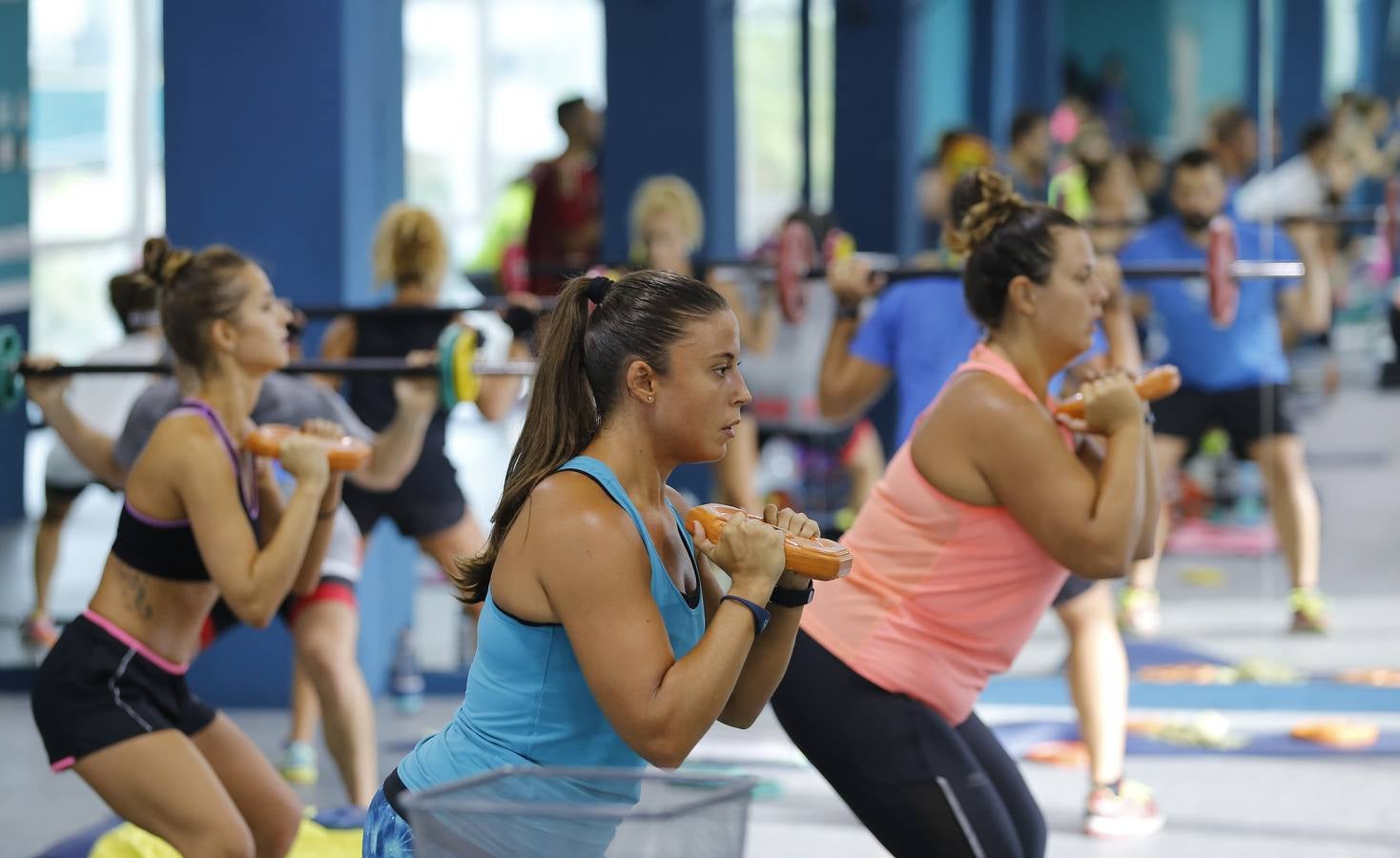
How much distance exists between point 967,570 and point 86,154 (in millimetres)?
4123

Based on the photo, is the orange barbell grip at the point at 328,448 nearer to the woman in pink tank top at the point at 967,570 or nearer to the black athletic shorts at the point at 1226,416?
the woman in pink tank top at the point at 967,570

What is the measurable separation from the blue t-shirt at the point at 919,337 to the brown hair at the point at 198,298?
67.7 inches

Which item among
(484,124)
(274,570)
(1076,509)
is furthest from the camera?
(484,124)

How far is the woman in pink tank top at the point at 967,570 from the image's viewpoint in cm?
264

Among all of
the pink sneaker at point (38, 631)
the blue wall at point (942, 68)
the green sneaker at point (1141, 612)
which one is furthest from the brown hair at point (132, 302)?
the blue wall at point (942, 68)

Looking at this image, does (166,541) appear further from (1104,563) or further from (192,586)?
(1104,563)

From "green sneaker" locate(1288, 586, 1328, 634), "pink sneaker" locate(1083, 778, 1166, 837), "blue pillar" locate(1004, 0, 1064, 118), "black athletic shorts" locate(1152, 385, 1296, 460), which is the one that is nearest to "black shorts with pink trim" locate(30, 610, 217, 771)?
"pink sneaker" locate(1083, 778, 1166, 837)

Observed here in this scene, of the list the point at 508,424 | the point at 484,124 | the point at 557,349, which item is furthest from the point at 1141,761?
the point at 484,124

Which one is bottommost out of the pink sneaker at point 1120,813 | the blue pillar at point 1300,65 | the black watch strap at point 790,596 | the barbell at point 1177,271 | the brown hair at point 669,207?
the pink sneaker at point 1120,813

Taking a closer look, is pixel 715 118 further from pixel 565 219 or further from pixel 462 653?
pixel 462 653

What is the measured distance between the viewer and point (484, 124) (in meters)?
10.4

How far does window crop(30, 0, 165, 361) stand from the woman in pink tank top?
12.1 ft

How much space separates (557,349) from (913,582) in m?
0.89

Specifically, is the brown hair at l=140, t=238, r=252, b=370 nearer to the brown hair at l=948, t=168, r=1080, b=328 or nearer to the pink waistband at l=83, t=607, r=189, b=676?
the pink waistband at l=83, t=607, r=189, b=676
